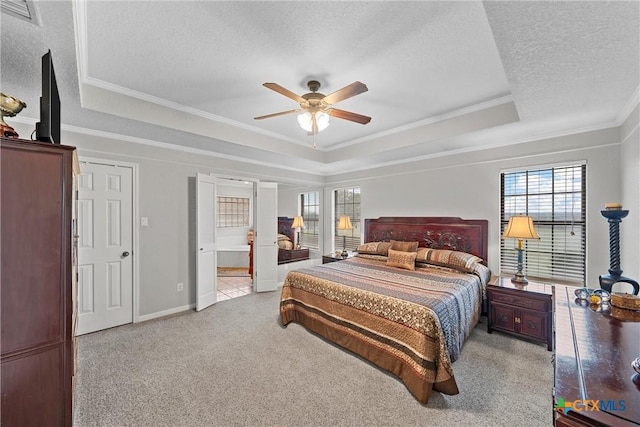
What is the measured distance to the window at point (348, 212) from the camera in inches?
219

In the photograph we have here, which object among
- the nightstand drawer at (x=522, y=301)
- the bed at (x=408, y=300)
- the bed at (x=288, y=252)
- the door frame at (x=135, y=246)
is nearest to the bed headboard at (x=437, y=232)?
the bed at (x=408, y=300)

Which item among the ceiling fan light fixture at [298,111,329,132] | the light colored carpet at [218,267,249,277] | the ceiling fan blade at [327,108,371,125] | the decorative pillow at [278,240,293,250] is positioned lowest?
the light colored carpet at [218,267,249,277]

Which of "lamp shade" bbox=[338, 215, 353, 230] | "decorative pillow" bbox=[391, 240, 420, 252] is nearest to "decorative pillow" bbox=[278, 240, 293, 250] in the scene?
"lamp shade" bbox=[338, 215, 353, 230]

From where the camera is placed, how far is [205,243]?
4094 millimetres

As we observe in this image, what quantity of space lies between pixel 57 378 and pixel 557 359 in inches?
101

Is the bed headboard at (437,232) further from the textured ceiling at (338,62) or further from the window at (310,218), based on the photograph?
the window at (310,218)

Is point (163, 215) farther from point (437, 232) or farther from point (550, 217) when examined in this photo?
point (550, 217)

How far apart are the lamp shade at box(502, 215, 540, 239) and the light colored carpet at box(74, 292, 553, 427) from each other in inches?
46.0

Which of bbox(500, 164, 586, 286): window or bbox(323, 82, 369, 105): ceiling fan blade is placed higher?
bbox(323, 82, 369, 105): ceiling fan blade

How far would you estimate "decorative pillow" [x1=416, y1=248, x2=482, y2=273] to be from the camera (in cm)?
334

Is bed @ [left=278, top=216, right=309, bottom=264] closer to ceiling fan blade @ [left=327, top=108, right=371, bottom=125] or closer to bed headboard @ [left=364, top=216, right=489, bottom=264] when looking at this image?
bed headboard @ [left=364, top=216, right=489, bottom=264]

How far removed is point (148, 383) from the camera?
222cm

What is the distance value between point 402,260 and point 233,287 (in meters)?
3.33

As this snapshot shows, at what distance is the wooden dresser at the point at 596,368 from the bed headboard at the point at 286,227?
5850mm
